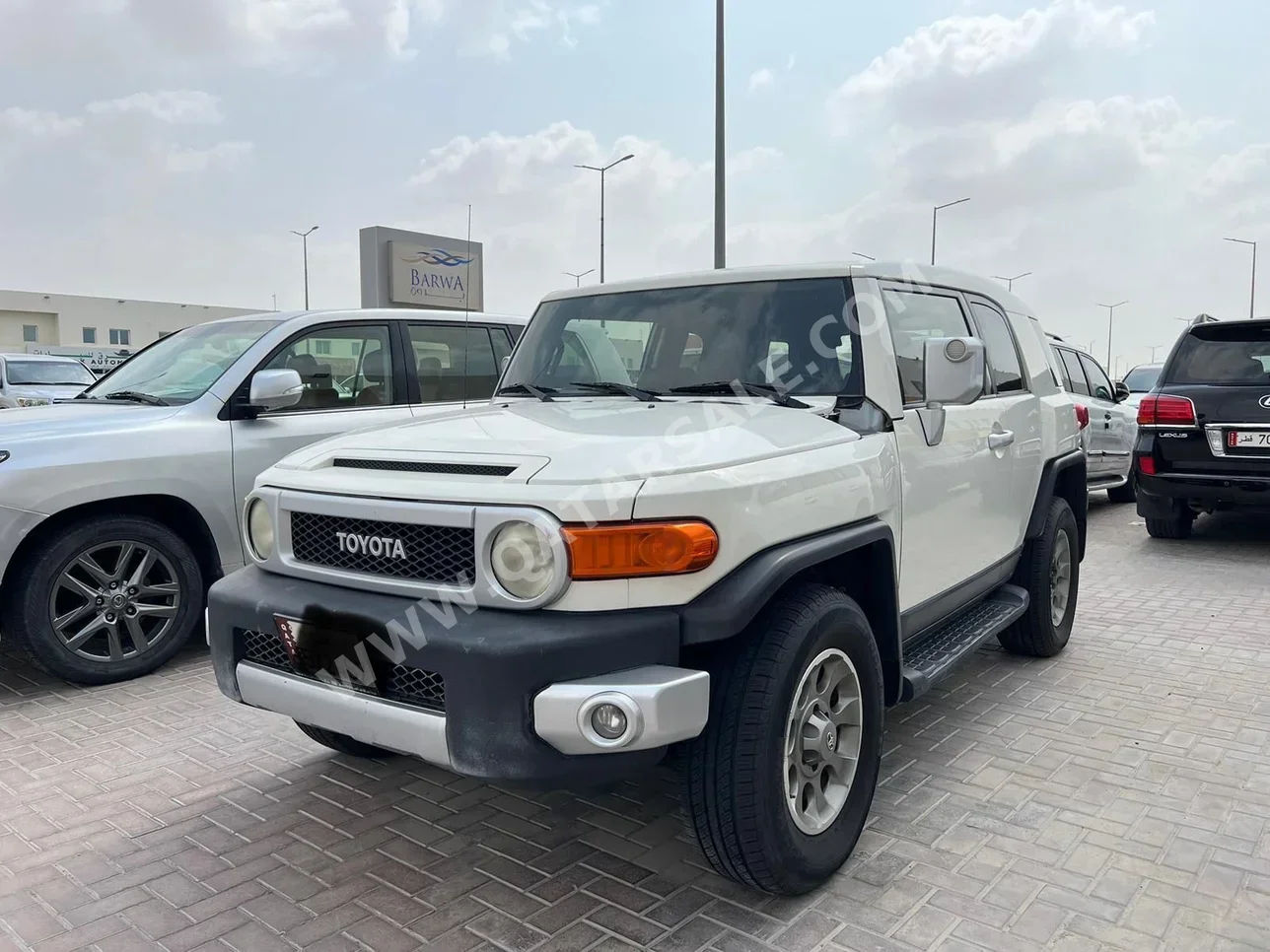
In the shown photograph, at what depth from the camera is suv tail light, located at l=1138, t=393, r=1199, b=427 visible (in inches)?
320

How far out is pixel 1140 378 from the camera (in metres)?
16.0

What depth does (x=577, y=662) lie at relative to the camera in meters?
2.35

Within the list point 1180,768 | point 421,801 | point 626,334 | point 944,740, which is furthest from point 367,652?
point 1180,768

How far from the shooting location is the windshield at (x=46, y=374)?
1650 cm

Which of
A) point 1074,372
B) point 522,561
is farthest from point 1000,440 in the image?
point 1074,372

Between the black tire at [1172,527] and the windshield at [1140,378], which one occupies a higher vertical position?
the windshield at [1140,378]

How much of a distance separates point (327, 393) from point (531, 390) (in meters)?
2.22

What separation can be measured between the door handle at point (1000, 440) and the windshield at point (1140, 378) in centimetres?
1273

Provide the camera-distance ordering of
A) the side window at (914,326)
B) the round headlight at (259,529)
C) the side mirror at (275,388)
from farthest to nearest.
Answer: the side mirror at (275,388)
the side window at (914,326)
the round headlight at (259,529)

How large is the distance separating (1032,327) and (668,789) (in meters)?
3.29

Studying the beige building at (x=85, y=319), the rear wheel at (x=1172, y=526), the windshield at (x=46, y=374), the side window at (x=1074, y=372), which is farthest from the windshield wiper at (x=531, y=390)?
the beige building at (x=85, y=319)

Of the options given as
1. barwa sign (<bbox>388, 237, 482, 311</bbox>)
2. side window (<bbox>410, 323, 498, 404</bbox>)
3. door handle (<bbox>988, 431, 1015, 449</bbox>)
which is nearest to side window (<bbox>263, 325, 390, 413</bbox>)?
side window (<bbox>410, 323, 498, 404</bbox>)

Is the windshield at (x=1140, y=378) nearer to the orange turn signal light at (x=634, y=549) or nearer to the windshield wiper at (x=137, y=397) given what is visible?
the windshield wiper at (x=137, y=397)

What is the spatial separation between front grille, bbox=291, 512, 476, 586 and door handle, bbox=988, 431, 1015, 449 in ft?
8.56
